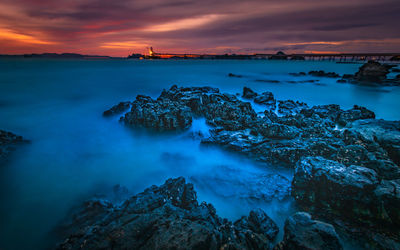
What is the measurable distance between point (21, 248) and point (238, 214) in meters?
3.43

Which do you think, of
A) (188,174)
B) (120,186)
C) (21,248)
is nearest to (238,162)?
(188,174)

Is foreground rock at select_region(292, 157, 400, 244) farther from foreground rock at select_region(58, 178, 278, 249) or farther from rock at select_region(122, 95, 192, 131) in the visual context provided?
rock at select_region(122, 95, 192, 131)

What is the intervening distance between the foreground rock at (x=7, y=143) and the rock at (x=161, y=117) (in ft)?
10.0

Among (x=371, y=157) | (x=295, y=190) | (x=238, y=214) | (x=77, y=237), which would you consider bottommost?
(x=238, y=214)

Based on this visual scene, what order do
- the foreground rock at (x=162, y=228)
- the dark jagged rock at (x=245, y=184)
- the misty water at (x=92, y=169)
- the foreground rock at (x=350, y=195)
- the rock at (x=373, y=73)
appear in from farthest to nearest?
the rock at (x=373, y=73) → the dark jagged rock at (x=245, y=184) → the misty water at (x=92, y=169) → the foreground rock at (x=350, y=195) → the foreground rock at (x=162, y=228)

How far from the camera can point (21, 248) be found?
8.62 ft

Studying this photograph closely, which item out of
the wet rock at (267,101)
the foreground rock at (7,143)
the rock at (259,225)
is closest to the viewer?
the rock at (259,225)

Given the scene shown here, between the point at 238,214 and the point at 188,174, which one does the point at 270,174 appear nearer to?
the point at 238,214

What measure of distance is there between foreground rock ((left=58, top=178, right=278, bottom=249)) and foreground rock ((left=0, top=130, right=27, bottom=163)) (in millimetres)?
3306

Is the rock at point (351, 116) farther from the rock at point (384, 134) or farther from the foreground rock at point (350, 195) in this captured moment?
the foreground rock at point (350, 195)

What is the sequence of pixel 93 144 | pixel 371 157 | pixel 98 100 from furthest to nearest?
1. pixel 98 100
2. pixel 93 144
3. pixel 371 157

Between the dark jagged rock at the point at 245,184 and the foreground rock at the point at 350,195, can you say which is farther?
the dark jagged rock at the point at 245,184

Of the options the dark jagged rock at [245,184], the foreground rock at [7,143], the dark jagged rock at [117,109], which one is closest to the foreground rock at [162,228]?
the dark jagged rock at [245,184]

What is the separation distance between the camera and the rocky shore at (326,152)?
2.59m
